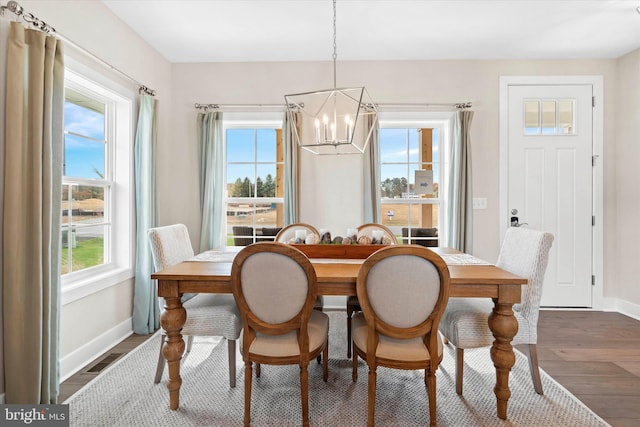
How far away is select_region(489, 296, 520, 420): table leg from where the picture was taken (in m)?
1.62

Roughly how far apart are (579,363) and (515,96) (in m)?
2.66

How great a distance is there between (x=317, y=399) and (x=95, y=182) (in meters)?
2.41

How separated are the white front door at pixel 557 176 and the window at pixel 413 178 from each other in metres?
0.75

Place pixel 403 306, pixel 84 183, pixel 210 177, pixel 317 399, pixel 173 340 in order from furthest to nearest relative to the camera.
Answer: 1. pixel 210 177
2. pixel 84 183
3. pixel 317 399
4. pixel 173 340
5. pixel 403 306

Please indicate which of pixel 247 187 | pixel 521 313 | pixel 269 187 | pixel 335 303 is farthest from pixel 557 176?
pixel 247 187

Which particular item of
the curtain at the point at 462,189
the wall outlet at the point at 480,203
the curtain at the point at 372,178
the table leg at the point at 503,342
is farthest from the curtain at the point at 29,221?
the wall outlet at the point at 480,203

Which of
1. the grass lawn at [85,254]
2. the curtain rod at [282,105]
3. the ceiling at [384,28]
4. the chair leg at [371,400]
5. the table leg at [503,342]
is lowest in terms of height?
the chair leg at [371,400]

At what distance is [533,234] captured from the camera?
1880 millimetres

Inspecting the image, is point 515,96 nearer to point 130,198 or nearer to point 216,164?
point 216,164

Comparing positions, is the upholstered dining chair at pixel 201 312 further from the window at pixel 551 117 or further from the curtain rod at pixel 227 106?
the window at pixel 551 117

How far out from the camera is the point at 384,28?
282cm

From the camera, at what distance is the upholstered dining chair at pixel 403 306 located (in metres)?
1.45

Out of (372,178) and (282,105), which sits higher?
(282,105)

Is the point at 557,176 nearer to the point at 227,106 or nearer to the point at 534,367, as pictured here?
the point at 534,367
